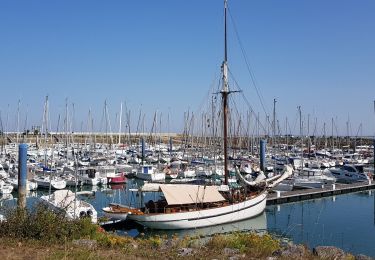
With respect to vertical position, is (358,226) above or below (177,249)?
below

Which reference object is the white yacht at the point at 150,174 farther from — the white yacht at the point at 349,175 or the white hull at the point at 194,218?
the white hull at the point at 194,218

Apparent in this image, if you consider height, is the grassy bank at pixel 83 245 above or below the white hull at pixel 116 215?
above

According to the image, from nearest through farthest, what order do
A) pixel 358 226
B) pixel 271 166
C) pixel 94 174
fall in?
pixel 358 226 < pixel 94 174 < pixel 271 166

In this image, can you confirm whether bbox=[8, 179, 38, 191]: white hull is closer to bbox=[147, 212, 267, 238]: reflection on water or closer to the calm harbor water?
the calm harbor water

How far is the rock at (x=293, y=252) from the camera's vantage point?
10.9 m

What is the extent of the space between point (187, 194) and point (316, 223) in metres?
9.16

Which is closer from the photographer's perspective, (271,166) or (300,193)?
(300,193)

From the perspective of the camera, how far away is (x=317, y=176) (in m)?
49.3

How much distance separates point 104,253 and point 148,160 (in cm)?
5648

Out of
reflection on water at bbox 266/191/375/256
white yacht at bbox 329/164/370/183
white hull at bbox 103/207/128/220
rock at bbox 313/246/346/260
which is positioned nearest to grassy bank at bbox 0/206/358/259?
rock at bbox 313/246/346/260

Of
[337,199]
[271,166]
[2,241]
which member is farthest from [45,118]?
[2,241]

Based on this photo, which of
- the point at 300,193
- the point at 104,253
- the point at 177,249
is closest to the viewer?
the point at 104,253

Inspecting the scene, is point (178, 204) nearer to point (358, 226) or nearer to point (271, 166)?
point (358, 226)

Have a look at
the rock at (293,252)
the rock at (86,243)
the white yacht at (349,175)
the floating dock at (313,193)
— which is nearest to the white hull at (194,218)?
the floating dock at (313,193)
